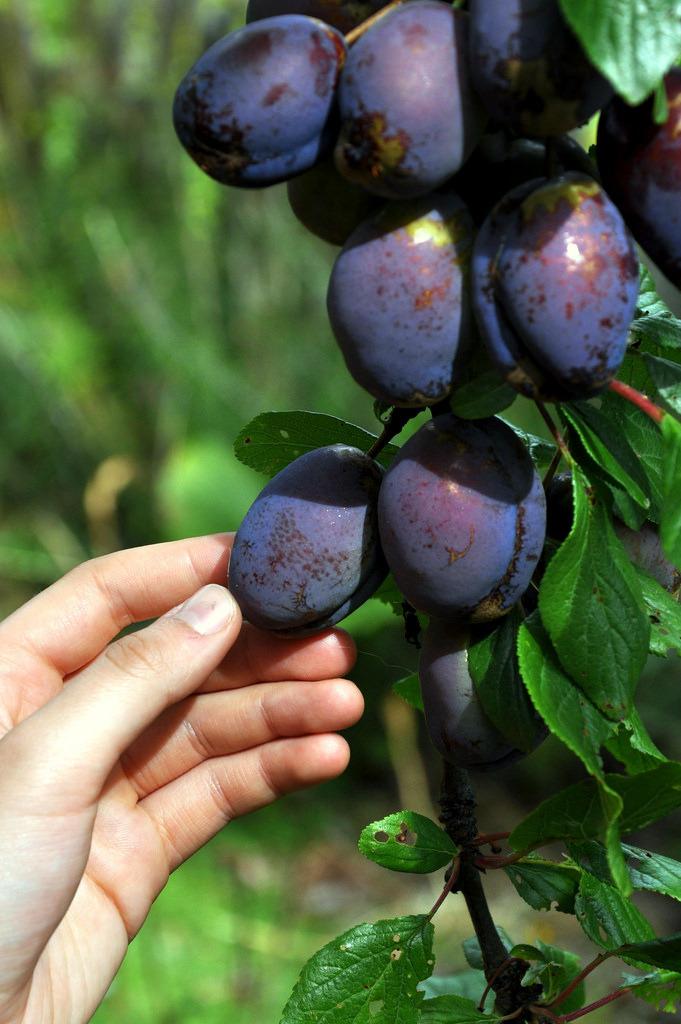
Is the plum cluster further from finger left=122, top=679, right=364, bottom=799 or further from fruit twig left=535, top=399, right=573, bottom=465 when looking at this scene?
finger left=122, top=679, right=364, bottom=799

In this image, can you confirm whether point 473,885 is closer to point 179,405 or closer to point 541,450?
point 541,450

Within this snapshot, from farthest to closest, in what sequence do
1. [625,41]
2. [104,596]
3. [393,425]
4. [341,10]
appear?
[104,596] → [393,425] → [341,10] → [625,41]

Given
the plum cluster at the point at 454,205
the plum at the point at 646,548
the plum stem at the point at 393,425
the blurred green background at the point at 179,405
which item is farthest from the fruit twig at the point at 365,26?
the blurred green background at the point at 179,405

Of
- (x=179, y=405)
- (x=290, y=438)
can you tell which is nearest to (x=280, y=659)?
(x=290, y=438)

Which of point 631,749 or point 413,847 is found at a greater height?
point 631,749

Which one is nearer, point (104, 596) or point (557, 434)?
point (557, 434)

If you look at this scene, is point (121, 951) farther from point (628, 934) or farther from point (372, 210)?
point (372, 210)

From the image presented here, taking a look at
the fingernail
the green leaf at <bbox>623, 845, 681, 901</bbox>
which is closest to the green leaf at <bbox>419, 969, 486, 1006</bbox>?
the green leaf at <bbox>623, 845, 681, 901</bbox>
